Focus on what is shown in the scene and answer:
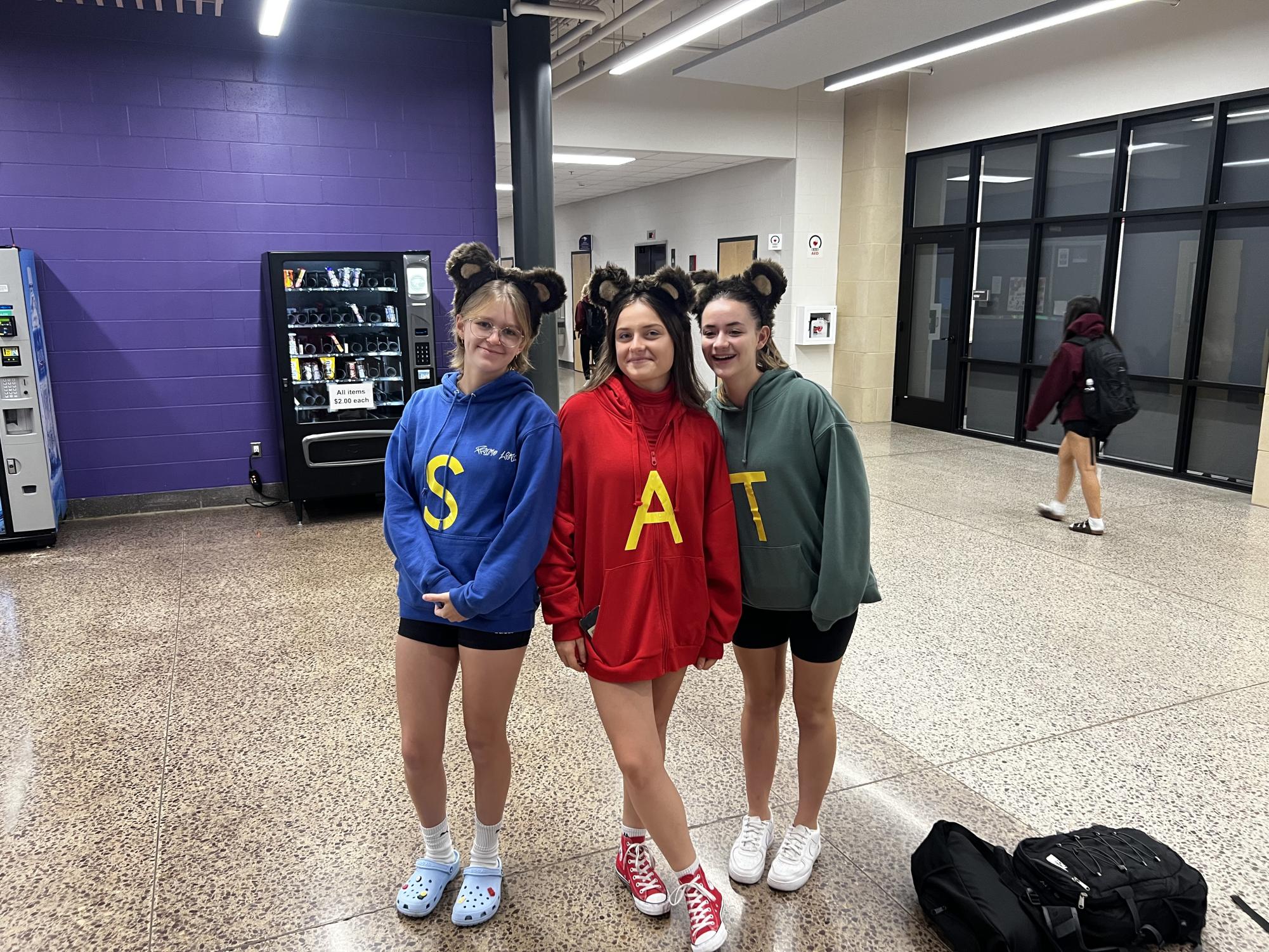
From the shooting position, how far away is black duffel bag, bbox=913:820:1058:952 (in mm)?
1949

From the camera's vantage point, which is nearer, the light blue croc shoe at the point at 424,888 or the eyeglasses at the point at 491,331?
the eyeglasses at the point at 491,331

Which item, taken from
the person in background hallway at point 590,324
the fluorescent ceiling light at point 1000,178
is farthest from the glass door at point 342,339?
the fluorescent ceiling light at point 1000,178

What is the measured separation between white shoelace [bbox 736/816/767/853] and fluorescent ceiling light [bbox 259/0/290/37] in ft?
17.3

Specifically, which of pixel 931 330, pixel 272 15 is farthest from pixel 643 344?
pixel 931 330

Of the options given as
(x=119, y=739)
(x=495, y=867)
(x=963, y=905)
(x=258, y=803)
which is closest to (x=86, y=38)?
(x=119, y=739)

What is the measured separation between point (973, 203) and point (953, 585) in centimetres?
544

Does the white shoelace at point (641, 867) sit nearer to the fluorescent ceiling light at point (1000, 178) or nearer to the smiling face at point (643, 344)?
the smiling face at point (643, 344)

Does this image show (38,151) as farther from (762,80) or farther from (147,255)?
(762,80)

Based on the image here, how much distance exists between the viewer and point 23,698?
334 centimetres

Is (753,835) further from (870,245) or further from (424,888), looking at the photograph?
(870,245)

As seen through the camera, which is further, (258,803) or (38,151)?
(38,151)

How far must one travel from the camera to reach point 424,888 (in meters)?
2.15

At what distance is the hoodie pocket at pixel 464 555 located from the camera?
1938 mm

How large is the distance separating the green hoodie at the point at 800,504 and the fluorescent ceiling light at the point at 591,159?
26.3ft
